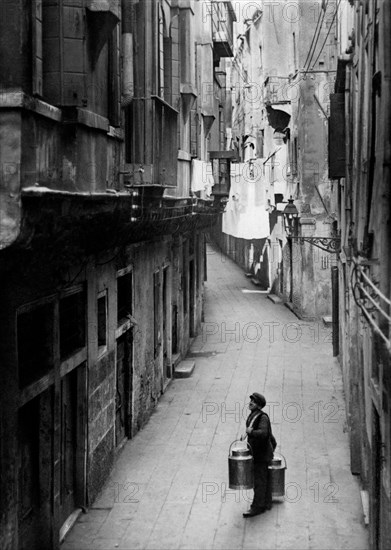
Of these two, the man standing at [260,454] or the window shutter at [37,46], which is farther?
the man standing at [260,454]

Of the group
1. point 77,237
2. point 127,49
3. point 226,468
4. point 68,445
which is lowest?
point 226,468

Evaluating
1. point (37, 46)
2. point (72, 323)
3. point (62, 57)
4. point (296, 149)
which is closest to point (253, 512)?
point (72, 323)

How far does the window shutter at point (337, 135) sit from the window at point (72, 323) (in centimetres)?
455

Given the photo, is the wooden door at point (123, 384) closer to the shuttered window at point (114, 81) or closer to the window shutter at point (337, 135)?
the shuttered window at point (114, 81)

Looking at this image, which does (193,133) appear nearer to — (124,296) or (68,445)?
(124,296)

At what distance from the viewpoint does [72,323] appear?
10.7m

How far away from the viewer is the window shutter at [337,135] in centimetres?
1267

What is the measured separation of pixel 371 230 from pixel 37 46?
12.2ft

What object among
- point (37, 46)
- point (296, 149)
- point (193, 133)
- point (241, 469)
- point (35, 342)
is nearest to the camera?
point (37, 46)

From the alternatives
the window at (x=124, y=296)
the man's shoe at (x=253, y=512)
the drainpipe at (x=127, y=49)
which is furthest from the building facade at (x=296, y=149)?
A: the man's shoe at (x=253, y=512)

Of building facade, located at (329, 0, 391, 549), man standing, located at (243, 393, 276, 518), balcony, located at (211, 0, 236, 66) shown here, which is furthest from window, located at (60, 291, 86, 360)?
balcony, located at (211, 0, 236, 66)

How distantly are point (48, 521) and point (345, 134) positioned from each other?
715cm

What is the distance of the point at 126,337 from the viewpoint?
14.2 meters

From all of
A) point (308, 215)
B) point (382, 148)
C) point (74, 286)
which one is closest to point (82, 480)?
point (74, 286)
